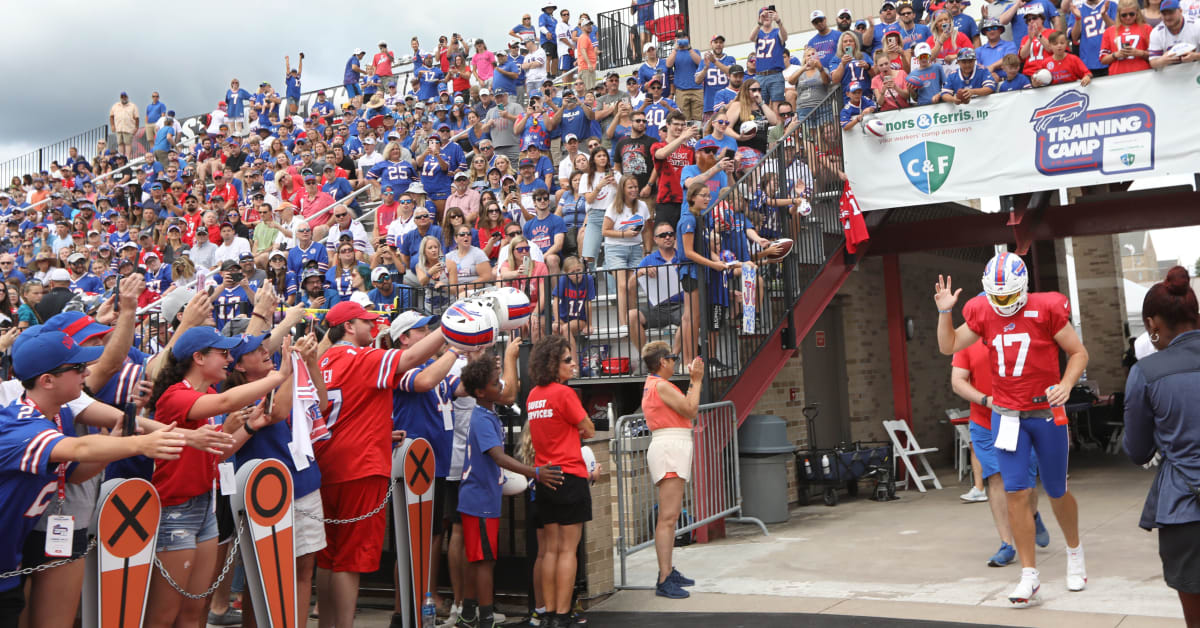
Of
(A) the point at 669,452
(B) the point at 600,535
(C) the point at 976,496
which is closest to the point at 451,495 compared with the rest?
(B) the point at 600,535

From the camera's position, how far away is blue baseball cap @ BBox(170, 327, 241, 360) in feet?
15.5

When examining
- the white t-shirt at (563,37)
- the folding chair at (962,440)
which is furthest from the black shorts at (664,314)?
the white t-shirt at (563,37)

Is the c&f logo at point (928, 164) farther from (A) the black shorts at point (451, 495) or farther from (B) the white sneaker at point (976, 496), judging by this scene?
(A) the black shorts at point (451, 495)

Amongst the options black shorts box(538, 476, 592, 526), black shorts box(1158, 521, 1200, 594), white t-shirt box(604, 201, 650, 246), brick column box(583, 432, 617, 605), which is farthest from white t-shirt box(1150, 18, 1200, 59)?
black shorts box(538, 476, 592, 526)

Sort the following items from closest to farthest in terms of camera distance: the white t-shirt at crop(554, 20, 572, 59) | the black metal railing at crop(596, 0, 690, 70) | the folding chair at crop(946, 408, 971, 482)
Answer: the folding chair at crop(946, 408, 971, 482) → the white t-shirt at crop(554, 20, 572, 59) → the black metal railing at crop(596, 0, 690, 70)

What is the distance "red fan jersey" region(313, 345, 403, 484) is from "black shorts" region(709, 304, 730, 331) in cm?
446

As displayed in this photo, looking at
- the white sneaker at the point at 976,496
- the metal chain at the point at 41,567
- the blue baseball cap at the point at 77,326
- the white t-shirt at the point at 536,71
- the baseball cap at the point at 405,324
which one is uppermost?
the white t-shirt at the point at 536,71

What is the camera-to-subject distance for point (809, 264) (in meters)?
10.7

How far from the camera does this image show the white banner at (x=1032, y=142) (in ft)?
31.7

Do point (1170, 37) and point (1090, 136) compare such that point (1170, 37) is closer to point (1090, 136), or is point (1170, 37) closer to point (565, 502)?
point (1090, 136)

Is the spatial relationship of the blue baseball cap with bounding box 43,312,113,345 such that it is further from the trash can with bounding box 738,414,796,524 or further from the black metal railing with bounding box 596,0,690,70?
the black metal railing with bounding box 596,0,690,70

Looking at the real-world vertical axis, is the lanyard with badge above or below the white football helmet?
below

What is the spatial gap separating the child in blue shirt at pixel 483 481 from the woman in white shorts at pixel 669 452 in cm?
113

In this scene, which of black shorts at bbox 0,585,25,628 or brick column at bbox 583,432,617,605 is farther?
brick column at bbox 583,432,617,605
